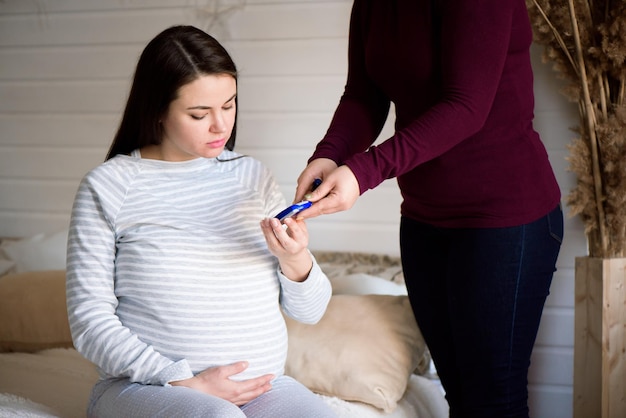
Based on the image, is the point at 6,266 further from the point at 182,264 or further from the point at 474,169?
the point at 474,169

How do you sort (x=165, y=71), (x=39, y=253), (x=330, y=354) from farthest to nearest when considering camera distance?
(x=39, y=253), (x=330, y=354), (x=165, y=71)

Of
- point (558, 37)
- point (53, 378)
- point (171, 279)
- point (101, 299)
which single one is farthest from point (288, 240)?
point (558, 37)

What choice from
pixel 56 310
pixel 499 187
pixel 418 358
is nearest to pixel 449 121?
pixel 499 187

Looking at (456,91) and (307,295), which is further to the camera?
(307,295)

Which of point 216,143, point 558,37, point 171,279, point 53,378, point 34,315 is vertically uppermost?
point 558,37

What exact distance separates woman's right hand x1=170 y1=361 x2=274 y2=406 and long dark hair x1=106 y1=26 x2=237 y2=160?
536 millimetres

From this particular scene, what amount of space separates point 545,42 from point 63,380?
1.69 meters

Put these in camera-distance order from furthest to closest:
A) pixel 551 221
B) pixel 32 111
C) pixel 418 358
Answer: pixel 32 111, pixel 418 358, pixel 551 221

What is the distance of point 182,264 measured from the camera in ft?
5.25

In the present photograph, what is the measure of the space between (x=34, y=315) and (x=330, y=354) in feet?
3.31

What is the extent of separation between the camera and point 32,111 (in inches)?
122

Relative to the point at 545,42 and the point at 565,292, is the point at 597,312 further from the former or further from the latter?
the point at 545,42

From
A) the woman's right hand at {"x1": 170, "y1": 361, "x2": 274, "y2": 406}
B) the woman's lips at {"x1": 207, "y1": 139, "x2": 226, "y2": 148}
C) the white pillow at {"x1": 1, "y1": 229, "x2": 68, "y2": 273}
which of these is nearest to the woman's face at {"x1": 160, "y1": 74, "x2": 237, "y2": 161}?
the woman's lips at {"x1": 207, "y1": 139, "x2": 226, "y2": 148}

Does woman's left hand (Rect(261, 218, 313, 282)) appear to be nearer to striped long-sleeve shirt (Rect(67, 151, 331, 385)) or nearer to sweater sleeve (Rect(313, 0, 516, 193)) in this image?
striped long-sleeve shirt (Rect(67, 151, 331, 385))
